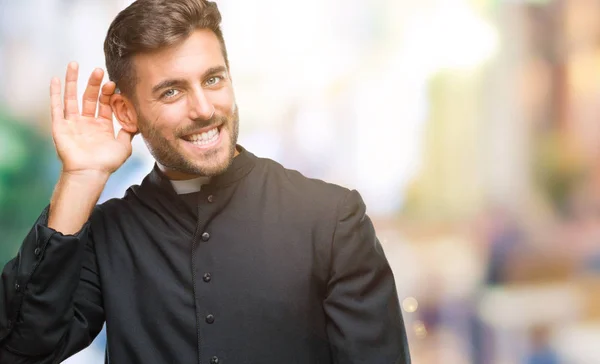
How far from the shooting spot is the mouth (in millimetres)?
1578

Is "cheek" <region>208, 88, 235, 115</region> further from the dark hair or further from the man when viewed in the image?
the dark hair

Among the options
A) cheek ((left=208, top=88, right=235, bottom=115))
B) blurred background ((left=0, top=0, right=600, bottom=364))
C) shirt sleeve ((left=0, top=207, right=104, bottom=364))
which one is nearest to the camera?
shirt sleeve ((left=0, top=207, right=104, bottom=364))

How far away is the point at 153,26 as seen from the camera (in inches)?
61.6

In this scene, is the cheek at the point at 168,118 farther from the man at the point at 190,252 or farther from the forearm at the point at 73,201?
the forearm at the point at 73,201

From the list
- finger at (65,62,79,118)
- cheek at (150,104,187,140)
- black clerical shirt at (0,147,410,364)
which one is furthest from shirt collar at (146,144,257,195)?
finger at (65,62,79,118)

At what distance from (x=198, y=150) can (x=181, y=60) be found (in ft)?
0.63

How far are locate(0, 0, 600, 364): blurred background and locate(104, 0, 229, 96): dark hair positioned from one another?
759mm

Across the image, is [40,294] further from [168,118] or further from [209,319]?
[168,118]

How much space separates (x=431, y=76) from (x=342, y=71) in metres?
0.31

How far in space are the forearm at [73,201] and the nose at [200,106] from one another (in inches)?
10.1

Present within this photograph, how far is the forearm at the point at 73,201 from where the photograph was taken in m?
1.53

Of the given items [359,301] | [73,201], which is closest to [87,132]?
[73,201]

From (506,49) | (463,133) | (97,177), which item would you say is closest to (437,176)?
(463,133)

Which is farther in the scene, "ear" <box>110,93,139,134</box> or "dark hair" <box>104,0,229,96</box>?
"ear" <box>110,93,139,134</box>
